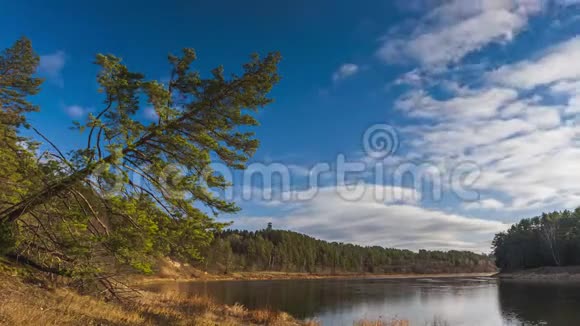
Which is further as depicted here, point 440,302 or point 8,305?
point 440,302

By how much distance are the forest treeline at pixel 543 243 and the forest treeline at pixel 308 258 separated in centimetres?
5199

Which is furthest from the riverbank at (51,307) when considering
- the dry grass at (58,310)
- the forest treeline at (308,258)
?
the forest treeline at (308,258)

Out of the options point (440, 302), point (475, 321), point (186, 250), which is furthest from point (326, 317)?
point (186, 250)

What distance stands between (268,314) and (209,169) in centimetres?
1444

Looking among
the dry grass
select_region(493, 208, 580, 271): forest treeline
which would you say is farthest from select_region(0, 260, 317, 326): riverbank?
select_region(493, 208, 580, 271): forest treeline

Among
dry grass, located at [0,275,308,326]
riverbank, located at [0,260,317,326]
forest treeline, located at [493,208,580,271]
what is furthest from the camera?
forest treeline, located at [493,208,580,271]

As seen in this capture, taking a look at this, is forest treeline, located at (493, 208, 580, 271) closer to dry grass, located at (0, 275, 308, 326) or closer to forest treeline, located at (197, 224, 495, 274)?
forest treeline, located at (197, 224, 495, 274)

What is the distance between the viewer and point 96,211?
10086mm

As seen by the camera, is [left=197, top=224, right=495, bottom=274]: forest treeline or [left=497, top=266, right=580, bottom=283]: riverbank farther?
[left=197, top=224, right=495, bottom=274]: forest treeline

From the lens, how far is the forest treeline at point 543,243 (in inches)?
3329

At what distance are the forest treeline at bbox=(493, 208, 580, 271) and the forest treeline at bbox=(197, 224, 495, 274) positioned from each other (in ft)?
171

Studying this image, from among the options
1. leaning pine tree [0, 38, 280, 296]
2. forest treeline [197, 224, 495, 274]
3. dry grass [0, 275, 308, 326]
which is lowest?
forest treeline [197, 224, 495, 274]

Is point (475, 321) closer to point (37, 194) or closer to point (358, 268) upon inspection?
point (37, 194)

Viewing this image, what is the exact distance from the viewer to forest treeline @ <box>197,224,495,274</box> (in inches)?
4422
